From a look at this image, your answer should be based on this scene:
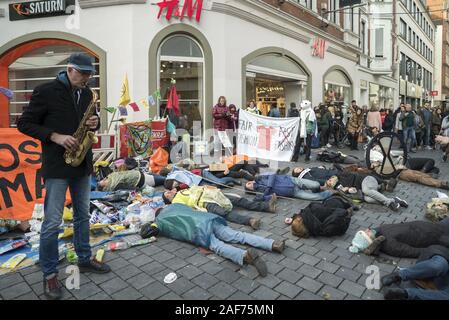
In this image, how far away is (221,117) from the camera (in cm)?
1175

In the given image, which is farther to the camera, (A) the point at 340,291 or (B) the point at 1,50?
(B) the point at 1,50

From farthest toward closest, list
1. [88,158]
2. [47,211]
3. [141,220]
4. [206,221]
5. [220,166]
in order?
[220,166]
[141,220]
[206,221]
[88,158]
[47,211]

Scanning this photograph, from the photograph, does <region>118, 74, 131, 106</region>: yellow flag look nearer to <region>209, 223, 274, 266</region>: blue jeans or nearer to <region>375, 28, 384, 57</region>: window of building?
<region>209, 223, 274, 266</region>: blue jeans

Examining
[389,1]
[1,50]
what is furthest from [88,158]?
[389,1]

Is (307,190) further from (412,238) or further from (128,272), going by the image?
(128,272)

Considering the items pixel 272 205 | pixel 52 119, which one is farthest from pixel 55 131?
pixel 272 205

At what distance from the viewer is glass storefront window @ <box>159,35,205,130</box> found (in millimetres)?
11672

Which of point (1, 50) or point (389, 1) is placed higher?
point (389, 1)

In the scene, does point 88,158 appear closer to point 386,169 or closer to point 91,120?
point 91,120

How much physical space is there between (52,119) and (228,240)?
2266 millimetres

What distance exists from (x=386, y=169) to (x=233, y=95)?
6223 mm

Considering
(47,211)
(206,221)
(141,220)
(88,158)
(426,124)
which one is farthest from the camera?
(426,124)

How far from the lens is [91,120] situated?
3.33 meters

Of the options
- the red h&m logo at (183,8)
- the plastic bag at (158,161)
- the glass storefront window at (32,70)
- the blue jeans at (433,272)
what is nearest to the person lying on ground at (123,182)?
the plastic bag at (158,161)
